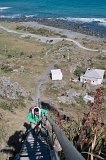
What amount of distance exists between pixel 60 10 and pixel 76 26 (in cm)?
2436

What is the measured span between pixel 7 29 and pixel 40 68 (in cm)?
4928

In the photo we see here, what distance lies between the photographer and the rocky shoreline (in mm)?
106088

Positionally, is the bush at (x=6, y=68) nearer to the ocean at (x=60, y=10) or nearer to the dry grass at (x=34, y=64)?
the dry grass at (x=34, y=64)

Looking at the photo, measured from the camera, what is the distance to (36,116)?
18.4 metres

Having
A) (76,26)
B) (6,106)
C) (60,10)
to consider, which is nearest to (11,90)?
(6,106)

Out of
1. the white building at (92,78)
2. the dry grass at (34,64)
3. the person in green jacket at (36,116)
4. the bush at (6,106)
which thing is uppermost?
the person in green jacket at (36,116)

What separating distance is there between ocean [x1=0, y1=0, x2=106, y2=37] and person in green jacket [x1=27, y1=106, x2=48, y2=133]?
93021 mm

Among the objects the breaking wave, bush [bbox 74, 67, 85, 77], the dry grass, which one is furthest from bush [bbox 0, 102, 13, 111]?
the breaking wave

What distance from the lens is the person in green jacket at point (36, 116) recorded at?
1783cm

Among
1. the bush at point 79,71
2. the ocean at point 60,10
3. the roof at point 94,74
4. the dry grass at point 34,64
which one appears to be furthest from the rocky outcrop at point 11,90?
the ocean at point 60,10

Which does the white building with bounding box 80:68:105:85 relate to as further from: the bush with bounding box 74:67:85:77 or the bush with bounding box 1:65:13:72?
the bush with bounding box 1:65:13:72

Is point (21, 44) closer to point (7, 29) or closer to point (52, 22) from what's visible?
point (7, 29)

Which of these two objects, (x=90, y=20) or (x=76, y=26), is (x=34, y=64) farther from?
(x=90, y=20)

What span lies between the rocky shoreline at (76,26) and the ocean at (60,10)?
178 centimetres
